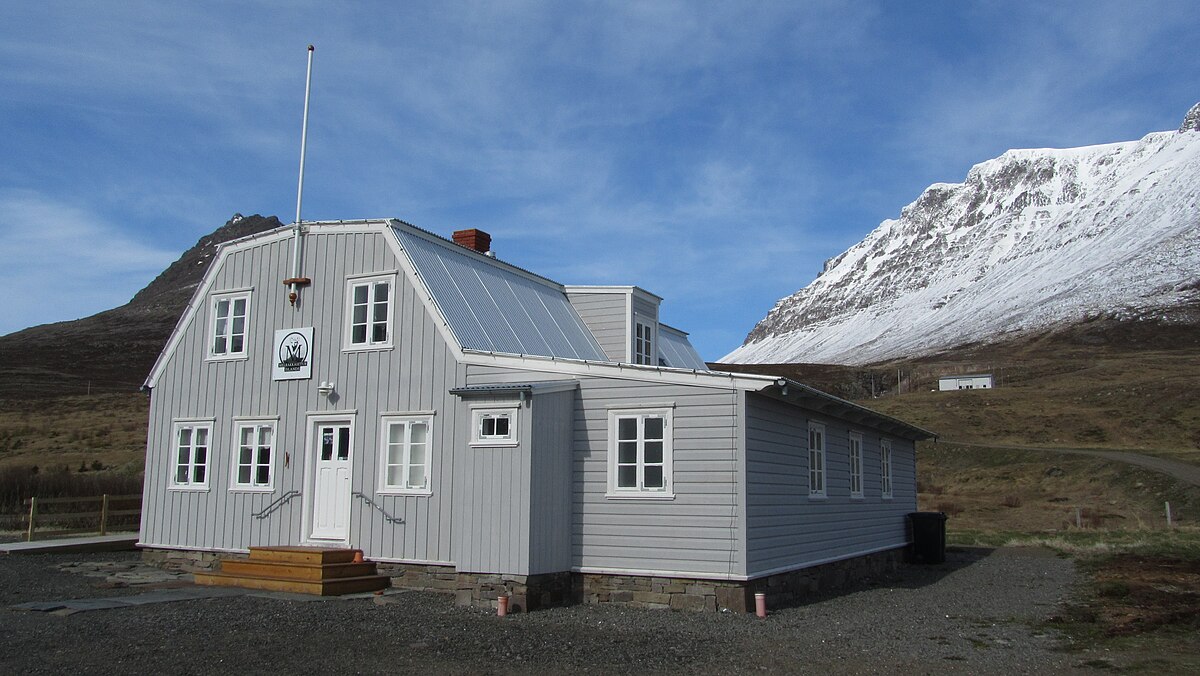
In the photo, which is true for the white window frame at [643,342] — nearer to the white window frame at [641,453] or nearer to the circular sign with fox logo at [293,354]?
the white window frame at [641,453]

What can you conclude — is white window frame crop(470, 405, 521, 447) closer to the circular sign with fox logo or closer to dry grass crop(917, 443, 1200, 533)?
the circular sign with fox logo

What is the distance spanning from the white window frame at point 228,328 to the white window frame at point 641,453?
7.68 metres

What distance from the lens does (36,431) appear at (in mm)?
46438

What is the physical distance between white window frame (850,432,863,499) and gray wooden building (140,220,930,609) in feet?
0.17

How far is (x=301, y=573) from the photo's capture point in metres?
14.2

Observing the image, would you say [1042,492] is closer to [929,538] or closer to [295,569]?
[929,538]

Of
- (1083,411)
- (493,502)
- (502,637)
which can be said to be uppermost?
(1083,411)

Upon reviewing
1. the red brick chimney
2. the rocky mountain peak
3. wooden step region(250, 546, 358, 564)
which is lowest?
wooden step region(250, 546, 358, 564)

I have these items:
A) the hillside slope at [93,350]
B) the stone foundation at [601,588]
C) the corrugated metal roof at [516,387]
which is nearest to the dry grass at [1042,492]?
the stone foundation at [601,588]

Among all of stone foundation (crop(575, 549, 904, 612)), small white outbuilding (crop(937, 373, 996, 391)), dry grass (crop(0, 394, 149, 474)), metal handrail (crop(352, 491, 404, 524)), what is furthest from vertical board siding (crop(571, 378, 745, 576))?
small white outbuilding (crop(937, 373, 996, 391))

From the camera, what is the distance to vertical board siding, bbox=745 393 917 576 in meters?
13.5

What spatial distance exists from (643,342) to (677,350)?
389 cm

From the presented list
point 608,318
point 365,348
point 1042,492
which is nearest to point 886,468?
point 608,318

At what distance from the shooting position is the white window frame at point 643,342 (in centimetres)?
1997
